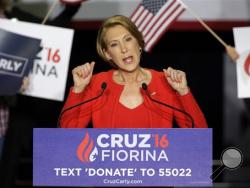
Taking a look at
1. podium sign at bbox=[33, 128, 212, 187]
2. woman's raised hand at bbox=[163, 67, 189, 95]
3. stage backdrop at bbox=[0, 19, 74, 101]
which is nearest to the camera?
podium sign at bbox=[33, 128, 212, 187]

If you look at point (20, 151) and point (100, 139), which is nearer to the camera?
point (100, 139)

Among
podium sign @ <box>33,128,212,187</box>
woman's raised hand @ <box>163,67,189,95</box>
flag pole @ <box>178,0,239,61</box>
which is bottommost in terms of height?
podium sign @ <box>33,128,212,187</box>

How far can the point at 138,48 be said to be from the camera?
102 inches

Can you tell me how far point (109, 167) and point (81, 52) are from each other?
0.56m

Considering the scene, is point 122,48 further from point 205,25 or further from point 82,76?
point 205,25

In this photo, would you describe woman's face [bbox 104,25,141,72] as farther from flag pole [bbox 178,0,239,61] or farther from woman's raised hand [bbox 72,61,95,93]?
flag pole [bbox 178,0,239,61]

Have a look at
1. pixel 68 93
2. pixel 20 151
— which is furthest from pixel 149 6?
pixel 20 151

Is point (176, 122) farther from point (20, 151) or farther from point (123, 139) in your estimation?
point (20, 151)

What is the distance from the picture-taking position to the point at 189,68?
2.61 m

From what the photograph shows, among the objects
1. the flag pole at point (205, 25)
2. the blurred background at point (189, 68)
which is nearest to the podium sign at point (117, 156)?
the blurred background at point (189, 68)

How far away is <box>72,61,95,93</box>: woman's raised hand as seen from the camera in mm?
2576

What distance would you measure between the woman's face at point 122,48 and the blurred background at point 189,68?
0.06 metres

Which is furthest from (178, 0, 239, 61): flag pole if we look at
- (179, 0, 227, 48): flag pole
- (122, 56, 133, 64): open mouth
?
(122, 56, 133, 64): open mouth

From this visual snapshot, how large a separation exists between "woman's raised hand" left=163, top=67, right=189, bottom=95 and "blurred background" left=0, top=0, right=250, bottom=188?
0.10 feet
